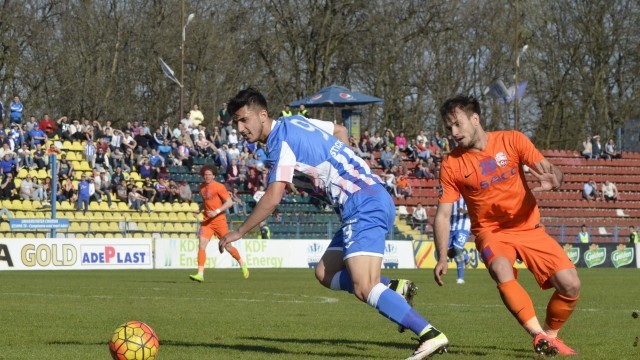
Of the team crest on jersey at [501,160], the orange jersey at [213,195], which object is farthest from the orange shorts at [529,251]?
the orange jersey at [213,195]

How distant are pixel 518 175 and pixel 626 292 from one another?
12.4 metres

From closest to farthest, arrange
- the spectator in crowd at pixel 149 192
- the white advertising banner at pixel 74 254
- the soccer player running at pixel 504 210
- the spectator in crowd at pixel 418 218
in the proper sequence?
1. the soccer player running at pixel 504 210
2. the white advertising banner at pixel 74 254
3. the spectator in crowd at pixel 149 192
4. the spectator in crowd at pixel 418 218

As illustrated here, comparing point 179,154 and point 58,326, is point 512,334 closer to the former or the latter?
point 58,326

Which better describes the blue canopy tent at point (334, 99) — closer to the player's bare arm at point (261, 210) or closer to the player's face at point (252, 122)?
the player's face at point (252, 122)

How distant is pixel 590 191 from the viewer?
46031 millimetres

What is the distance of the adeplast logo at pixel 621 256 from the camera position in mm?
38375

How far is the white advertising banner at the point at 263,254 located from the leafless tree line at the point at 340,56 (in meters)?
17.0

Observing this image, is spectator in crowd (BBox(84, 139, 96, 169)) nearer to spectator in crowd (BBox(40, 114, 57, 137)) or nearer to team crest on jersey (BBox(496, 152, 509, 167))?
spectator in crowd (BBox(40, 114, 57, 137))

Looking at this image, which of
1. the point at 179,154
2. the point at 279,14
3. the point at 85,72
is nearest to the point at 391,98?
the point at 279,14

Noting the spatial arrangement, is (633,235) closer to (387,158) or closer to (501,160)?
(387,158)

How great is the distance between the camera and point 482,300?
1809cm

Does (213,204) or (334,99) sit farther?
(334,99)

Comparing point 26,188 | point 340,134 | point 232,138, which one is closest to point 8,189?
point 26,188

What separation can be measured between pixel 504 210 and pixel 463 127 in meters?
0.80
